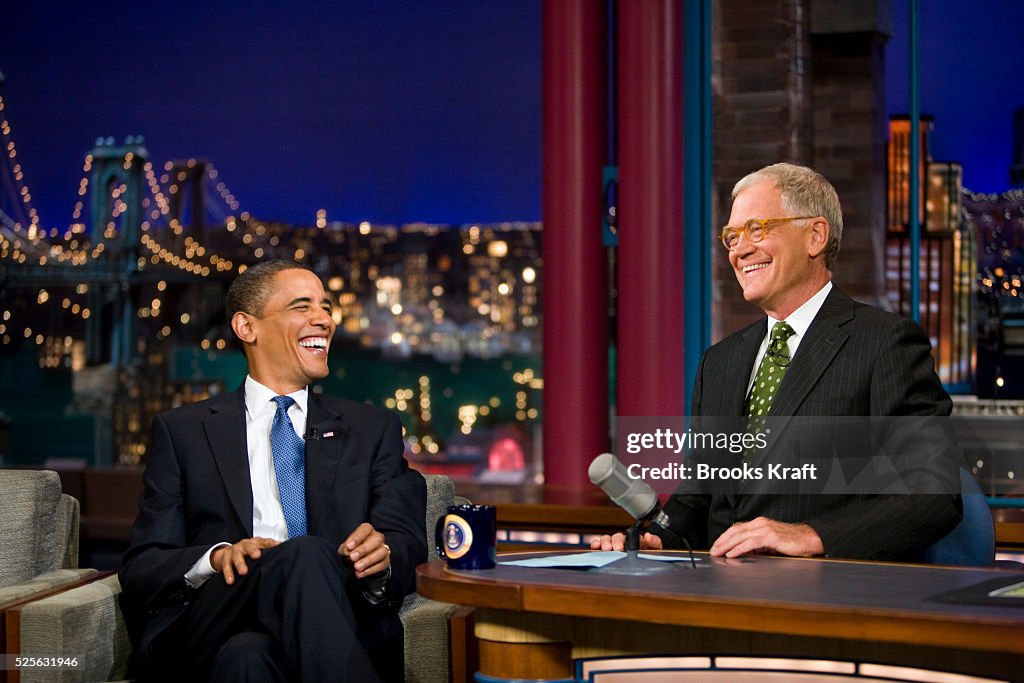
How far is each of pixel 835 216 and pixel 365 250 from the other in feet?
15.6

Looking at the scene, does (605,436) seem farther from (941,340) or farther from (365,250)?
(365,250)

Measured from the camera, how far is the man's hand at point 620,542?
233 cm

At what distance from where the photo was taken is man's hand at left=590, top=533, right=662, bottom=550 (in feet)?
7.64

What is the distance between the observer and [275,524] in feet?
8.47

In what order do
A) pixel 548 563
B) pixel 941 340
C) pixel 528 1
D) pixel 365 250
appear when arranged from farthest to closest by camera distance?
pixel 365 250, pixel 528 1, pixel 941 340, pixel 548 563

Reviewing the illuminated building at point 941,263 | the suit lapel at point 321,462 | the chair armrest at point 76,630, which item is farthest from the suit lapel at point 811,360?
the illuminated building at point 941,263

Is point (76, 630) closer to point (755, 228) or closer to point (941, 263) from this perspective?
point (755, 228)

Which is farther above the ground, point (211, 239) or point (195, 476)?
point (211, 239)

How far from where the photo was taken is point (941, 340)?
4.19 meters

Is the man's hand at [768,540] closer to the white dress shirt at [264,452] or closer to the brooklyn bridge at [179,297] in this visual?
the white dress shirt at [264,452]

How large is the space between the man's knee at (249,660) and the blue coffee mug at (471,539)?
0.35 m

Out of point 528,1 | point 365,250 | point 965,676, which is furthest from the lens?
point 365,250

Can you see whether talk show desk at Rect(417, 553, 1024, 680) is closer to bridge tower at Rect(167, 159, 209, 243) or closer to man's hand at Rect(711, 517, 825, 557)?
man's hand at Rect(711, 517, 825, 557)

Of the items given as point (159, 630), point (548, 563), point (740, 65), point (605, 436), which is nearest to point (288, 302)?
point (159, 630)
